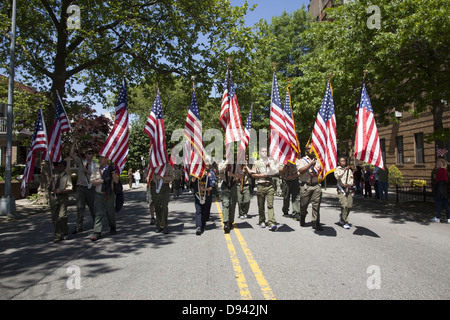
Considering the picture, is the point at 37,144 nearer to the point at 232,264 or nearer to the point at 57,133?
the point at 57,133

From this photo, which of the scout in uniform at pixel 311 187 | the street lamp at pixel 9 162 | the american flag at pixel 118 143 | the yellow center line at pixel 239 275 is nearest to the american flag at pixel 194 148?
the american flag at pixel 118 143

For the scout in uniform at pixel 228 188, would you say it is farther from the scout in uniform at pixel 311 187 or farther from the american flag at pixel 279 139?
the scout in uniform at pixel 311 187

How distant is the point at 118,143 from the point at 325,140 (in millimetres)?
5154

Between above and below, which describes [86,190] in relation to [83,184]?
below

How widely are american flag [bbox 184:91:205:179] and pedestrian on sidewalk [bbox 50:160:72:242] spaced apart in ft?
9.35

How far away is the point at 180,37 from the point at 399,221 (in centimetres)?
1191

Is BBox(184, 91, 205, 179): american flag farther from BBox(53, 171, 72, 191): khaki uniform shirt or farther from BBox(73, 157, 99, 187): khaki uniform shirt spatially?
BBox(53, 171, 72, 191): khaki uniform shirt

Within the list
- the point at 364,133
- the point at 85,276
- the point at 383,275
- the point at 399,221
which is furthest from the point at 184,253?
the point at 399,221

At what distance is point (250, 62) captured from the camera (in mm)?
17500

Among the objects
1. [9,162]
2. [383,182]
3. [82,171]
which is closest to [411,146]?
[383,182]

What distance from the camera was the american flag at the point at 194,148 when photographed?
8633 millimetres

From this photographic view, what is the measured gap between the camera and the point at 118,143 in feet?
28.6

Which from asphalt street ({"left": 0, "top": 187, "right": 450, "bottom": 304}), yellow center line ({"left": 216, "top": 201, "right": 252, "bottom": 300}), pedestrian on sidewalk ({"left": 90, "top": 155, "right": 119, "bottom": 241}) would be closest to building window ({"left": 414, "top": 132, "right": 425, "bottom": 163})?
asphalt street ({"left": 0, "top": 187, "right": 450, "bottom": 304})
